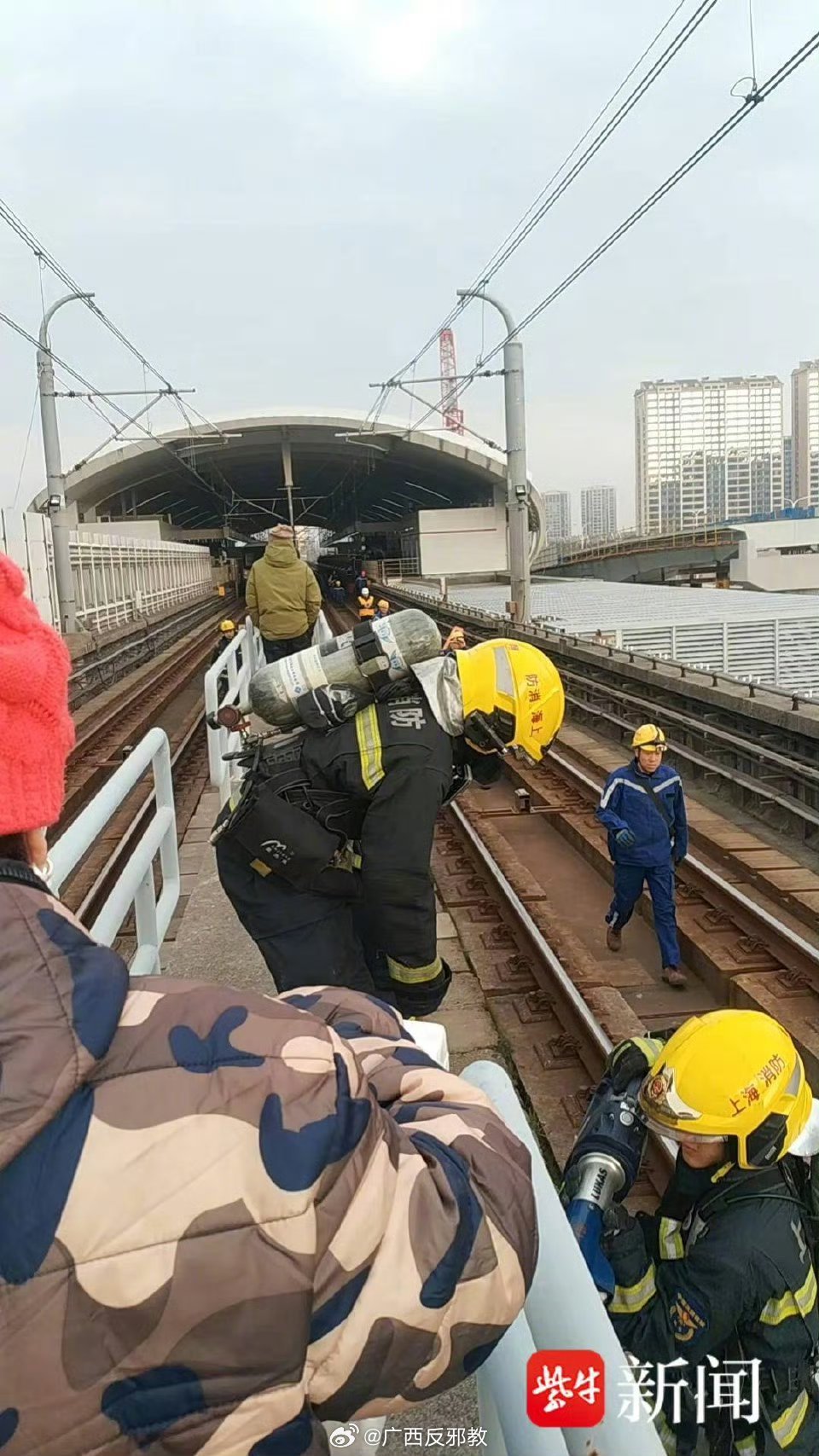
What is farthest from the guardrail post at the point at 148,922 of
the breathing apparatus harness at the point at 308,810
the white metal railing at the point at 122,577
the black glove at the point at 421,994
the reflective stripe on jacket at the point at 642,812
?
the white metal railing at the point at 122,577

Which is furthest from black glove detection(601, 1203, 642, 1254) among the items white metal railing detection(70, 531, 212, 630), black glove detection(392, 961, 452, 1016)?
white metal railing detection(70, 531, 212, 630)

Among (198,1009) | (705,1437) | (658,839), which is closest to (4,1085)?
(198,1009)

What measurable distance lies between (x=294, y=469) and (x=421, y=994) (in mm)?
56830

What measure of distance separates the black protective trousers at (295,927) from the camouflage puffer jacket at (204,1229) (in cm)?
219

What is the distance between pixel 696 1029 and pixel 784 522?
7013 cm

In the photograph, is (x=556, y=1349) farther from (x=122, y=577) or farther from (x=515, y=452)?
(x=122, y=577)

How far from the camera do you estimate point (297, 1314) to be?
976 mm

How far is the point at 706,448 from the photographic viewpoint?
13612 centimetres

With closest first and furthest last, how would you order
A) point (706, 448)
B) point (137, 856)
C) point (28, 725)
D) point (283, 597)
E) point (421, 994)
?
1. point (28, 725)
2. point (421, 994)
3. point (137, 856)
4. point (283, 597)
5. point (706, 448)

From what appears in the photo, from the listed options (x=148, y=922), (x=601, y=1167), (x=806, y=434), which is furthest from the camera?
(x=806, y=434)

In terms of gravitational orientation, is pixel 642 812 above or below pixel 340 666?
below

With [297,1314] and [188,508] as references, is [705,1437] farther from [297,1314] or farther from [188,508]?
[188,508]

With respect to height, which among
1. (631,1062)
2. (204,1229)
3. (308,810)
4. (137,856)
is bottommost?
(631,1062)

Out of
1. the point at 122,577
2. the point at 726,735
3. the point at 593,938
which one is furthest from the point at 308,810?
the point at 122,577
